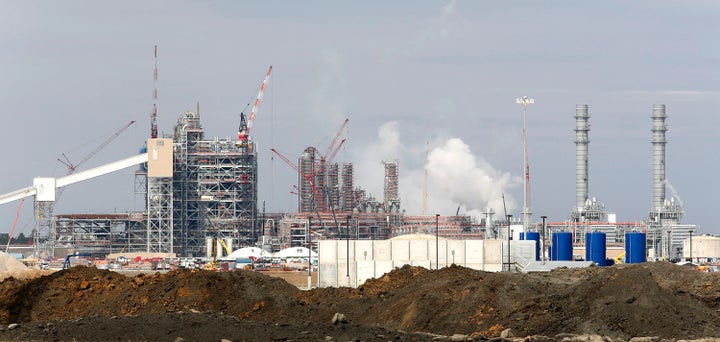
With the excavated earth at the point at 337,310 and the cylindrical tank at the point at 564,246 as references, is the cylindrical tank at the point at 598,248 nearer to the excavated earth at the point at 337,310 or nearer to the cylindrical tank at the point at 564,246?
the cylindrical tank at the point at 564,246

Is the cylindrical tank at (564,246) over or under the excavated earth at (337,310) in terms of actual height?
under

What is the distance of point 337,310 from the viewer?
53.0m

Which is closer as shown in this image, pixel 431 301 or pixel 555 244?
pixel 431 301

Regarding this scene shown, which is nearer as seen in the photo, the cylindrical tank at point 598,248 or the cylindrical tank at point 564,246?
the cylindrical tank at point 564,246

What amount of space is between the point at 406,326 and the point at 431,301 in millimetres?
2392

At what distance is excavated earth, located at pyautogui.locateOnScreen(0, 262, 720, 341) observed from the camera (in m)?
39.6

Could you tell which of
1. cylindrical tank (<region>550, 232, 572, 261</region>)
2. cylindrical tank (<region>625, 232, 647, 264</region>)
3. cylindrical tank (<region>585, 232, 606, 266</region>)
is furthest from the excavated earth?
cylindrical tank (<region>625, 232, 647, 264</region>)

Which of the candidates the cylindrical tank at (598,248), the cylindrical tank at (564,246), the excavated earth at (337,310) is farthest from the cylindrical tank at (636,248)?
the excavated earth at (337,310)

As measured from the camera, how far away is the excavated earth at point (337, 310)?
3962cm

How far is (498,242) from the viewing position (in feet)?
346

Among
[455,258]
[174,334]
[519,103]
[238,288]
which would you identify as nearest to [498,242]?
[455,258]

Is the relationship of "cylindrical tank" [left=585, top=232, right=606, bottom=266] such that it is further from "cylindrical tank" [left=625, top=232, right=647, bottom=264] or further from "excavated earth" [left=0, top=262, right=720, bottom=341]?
"excavated earth" [left=0, top=262, right=720, bottom=341]

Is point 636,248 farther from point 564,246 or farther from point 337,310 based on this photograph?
point 337,310

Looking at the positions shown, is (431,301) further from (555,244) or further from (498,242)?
(555,244)
